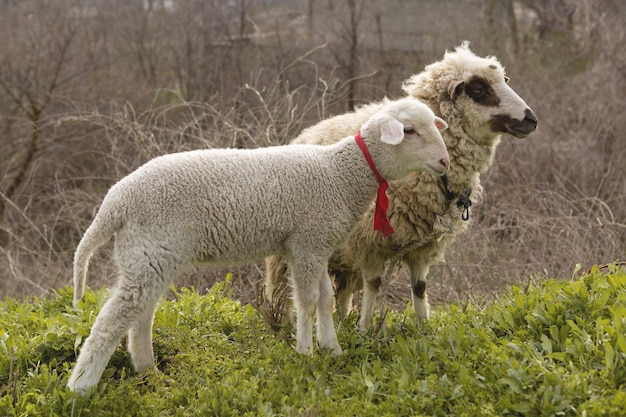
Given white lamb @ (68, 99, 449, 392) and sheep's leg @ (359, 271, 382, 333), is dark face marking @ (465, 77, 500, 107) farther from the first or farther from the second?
sheep's leg @ (359, 271, 382, 333)

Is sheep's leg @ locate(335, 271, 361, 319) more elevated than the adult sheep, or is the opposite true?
the adult sheep

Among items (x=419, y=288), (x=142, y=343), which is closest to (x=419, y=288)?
(x=419, y=288)

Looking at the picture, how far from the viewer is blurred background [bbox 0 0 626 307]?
7578 mm

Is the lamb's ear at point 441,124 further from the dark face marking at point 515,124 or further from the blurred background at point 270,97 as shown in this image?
the blurred background at point 270,97

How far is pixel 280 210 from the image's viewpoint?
3984 millimetres

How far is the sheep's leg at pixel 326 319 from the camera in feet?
13.6

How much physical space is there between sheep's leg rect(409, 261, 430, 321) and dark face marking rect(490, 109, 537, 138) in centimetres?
107

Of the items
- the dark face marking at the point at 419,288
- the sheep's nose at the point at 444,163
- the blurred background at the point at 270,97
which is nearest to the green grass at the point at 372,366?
the dark face marking at the point at 419,288

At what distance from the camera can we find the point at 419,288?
484 cm

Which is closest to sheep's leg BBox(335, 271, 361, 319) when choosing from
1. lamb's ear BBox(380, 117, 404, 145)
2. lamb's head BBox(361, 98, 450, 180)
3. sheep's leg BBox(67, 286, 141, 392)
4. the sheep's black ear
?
lamb's head BBox(361, 98, 450, 180)

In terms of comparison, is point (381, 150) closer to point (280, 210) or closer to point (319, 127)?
point (280, 210)

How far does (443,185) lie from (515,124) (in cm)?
63

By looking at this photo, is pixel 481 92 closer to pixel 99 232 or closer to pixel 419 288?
pixel 419 288

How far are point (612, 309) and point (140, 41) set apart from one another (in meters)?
11.6
